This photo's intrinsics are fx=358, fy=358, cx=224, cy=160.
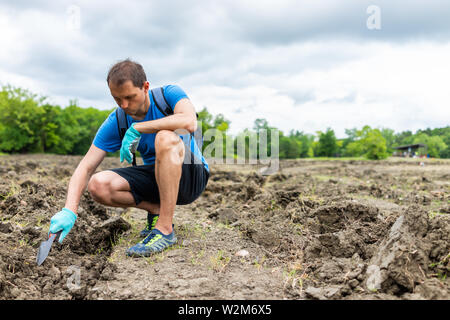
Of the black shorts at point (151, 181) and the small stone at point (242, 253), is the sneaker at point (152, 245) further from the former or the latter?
the small stone at point (242, 253)

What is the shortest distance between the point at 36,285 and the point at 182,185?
136 centimetres

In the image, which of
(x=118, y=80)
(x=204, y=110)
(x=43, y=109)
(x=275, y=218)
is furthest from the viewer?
(x=204, y=110)

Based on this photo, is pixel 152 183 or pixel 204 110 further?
pixel 204 110

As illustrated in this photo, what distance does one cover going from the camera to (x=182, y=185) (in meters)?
3.19

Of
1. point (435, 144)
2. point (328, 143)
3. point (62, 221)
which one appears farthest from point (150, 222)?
point (328, 143)

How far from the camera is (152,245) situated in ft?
9.29

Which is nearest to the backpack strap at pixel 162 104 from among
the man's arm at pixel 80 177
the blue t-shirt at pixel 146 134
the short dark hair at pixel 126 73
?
the blue t-shirt at pixel 146 134

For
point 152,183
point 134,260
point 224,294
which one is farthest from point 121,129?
point 224,294

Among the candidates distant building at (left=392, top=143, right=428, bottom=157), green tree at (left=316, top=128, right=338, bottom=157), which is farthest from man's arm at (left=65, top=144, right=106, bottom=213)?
green tree at (left=316, top=128, right=338, bottom=157)

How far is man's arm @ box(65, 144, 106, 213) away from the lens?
9.23 ft

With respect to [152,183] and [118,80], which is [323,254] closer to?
[152,183]

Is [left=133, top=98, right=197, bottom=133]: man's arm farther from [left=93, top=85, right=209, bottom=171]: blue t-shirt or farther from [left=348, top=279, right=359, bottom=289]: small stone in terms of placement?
[left=348, top=279, right=359, bottom=289]: small stone

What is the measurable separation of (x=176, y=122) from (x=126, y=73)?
51 centimetres
